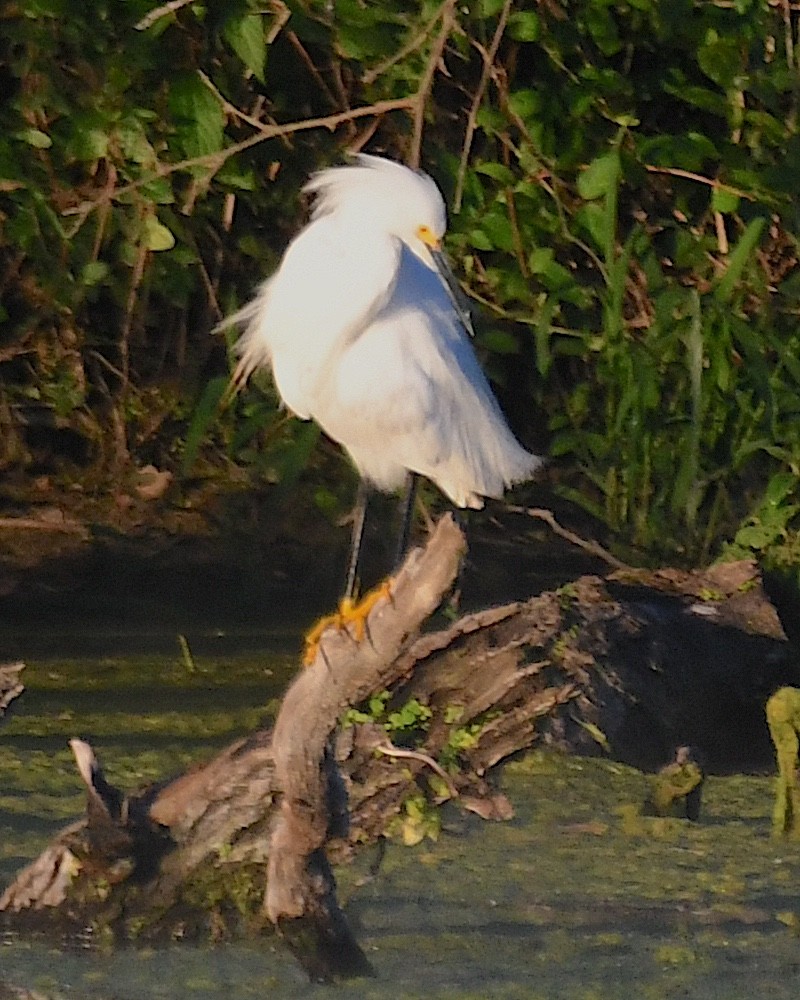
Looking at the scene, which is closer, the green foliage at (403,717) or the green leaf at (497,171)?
the green foliage at (403,717)

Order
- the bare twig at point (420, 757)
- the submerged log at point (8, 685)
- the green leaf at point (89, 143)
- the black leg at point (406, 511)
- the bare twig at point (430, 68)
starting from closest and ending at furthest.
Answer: the bare twig at point (420, 757) → the submerged log at point (8, 685) → the black leg at point (406, 511) → the bare twig at point (430, 68) → the green leaf at point (89, 143)

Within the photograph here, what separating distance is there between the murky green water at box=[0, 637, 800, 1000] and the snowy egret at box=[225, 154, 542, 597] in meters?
0.53

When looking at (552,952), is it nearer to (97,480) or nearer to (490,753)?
(490,753)

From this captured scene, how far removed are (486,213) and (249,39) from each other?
600mm

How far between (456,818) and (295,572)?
1.46 m

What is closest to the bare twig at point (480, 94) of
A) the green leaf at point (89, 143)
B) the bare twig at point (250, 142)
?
the bare twig at point (250, 142)

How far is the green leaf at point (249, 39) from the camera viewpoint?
13.1ft

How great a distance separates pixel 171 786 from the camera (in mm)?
2645

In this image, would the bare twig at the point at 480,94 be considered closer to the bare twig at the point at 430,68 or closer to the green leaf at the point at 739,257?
the bare twig at the point at 430,68

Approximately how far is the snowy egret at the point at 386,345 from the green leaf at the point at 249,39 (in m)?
0.92

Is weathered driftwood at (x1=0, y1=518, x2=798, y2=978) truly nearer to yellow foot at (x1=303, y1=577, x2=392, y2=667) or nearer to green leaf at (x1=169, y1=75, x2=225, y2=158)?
yellow foot at (x1=303, y1=577, x2=392, y2=667)

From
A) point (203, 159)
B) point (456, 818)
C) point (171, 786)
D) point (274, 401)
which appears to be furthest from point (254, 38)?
point (171, 786)

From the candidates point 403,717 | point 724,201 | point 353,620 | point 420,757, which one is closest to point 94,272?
point 724,201

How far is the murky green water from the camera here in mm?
2602
